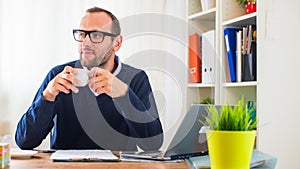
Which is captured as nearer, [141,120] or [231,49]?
[141,120]

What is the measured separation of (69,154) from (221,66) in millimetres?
1240

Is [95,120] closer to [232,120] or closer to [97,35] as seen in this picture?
[97,35]

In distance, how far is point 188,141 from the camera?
144cm

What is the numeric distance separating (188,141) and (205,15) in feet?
5.05

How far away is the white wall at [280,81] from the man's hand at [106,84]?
2.25 ft

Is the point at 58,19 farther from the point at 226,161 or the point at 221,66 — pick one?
the point at 226,161

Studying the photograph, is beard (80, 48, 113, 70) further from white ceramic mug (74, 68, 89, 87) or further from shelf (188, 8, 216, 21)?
shelf (188, 8, 216, 21)

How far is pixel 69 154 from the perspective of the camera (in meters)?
1.59

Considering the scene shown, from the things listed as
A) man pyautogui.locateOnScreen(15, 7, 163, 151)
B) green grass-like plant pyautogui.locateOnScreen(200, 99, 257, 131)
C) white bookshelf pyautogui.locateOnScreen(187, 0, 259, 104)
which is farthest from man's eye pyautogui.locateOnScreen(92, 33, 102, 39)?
green grass-like plant pyautogui.locateOnScreen(200, 99, 257, 131)

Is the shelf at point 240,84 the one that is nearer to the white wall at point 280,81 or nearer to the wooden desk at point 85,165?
the white wall at point 280,81

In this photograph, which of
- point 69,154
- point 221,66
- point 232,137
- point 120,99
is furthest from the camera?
point 221,66

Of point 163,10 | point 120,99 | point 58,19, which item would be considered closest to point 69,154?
point 120,99

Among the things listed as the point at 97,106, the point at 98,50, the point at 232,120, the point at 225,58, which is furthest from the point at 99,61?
the point at 232,120

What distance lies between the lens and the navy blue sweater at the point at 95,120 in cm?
200
